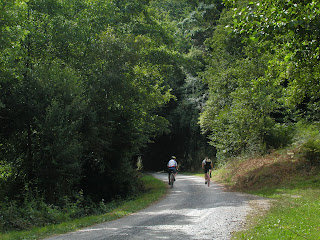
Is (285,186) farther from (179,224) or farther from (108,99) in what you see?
(108,99)

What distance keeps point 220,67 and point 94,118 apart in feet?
56.6

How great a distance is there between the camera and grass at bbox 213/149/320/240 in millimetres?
8088

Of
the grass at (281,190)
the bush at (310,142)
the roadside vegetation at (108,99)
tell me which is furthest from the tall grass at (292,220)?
the bush at (310,142)

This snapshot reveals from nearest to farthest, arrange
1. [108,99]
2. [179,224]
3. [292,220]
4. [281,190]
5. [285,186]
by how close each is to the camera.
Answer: [292,220] < [179,224] < [281,190] < [285,186] < [108,99]

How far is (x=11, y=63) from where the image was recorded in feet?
45.5

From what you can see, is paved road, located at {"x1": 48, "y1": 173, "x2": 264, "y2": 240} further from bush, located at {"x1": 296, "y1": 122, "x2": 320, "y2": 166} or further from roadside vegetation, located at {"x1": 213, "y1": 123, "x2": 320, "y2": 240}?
bush, located at {"x1": 296, "y1": 122, "x2": 320, "y2": 166}

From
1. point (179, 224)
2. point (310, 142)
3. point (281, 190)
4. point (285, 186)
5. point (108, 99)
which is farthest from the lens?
point (310, 142)

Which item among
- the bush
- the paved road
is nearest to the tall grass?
the paved road

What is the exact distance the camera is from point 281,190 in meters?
17.0

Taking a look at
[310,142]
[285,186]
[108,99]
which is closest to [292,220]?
[285,186]

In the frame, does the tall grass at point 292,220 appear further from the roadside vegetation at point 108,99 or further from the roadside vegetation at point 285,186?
the roadside vegetation at point 108,99

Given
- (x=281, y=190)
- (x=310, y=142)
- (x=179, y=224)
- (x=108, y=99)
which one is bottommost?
(x=179, y=224)

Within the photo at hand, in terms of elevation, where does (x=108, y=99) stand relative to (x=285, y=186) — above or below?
above

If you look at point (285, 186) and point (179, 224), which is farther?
point (285, 186)
